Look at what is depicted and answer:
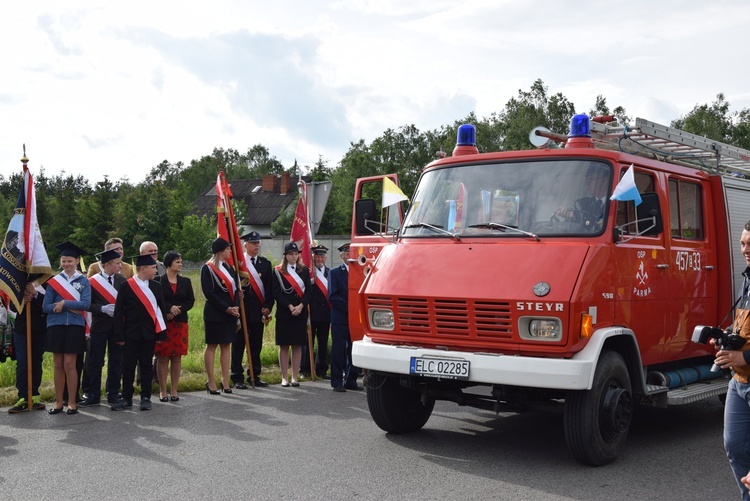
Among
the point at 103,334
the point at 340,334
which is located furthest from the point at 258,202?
the point at 103,334

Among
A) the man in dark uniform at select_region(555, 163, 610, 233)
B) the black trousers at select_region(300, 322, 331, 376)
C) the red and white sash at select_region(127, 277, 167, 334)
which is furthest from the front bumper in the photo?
the black trousers at select_region(300, 322, 331, 376)

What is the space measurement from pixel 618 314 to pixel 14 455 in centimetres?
528

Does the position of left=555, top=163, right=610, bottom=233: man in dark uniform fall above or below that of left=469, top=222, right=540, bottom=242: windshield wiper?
above

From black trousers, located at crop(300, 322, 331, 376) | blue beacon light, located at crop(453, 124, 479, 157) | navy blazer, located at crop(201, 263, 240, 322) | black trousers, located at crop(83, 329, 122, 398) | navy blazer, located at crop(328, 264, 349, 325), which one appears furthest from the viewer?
black trousers, located at crop(300, 322, 331, 376)

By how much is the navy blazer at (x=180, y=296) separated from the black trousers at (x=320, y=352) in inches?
93.6

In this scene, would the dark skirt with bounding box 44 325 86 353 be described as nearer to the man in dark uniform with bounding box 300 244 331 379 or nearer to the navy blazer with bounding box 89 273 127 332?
the navy blazer with bounding box 89 273 127 332

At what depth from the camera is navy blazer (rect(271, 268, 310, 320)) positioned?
1131 centimetres

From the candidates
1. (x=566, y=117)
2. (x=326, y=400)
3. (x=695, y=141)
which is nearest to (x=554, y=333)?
(x=695, y=141)

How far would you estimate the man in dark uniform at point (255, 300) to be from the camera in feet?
38.0

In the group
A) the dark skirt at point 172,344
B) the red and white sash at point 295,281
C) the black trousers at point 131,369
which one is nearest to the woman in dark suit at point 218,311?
the dark skirt at point 172,344

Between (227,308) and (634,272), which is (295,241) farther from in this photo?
(634,272)

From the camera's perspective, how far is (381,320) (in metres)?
7.31

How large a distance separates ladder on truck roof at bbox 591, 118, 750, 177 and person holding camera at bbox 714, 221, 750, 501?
3732mm

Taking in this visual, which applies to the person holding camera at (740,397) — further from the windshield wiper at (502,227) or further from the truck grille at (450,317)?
the windshield wiper at (502,227)
